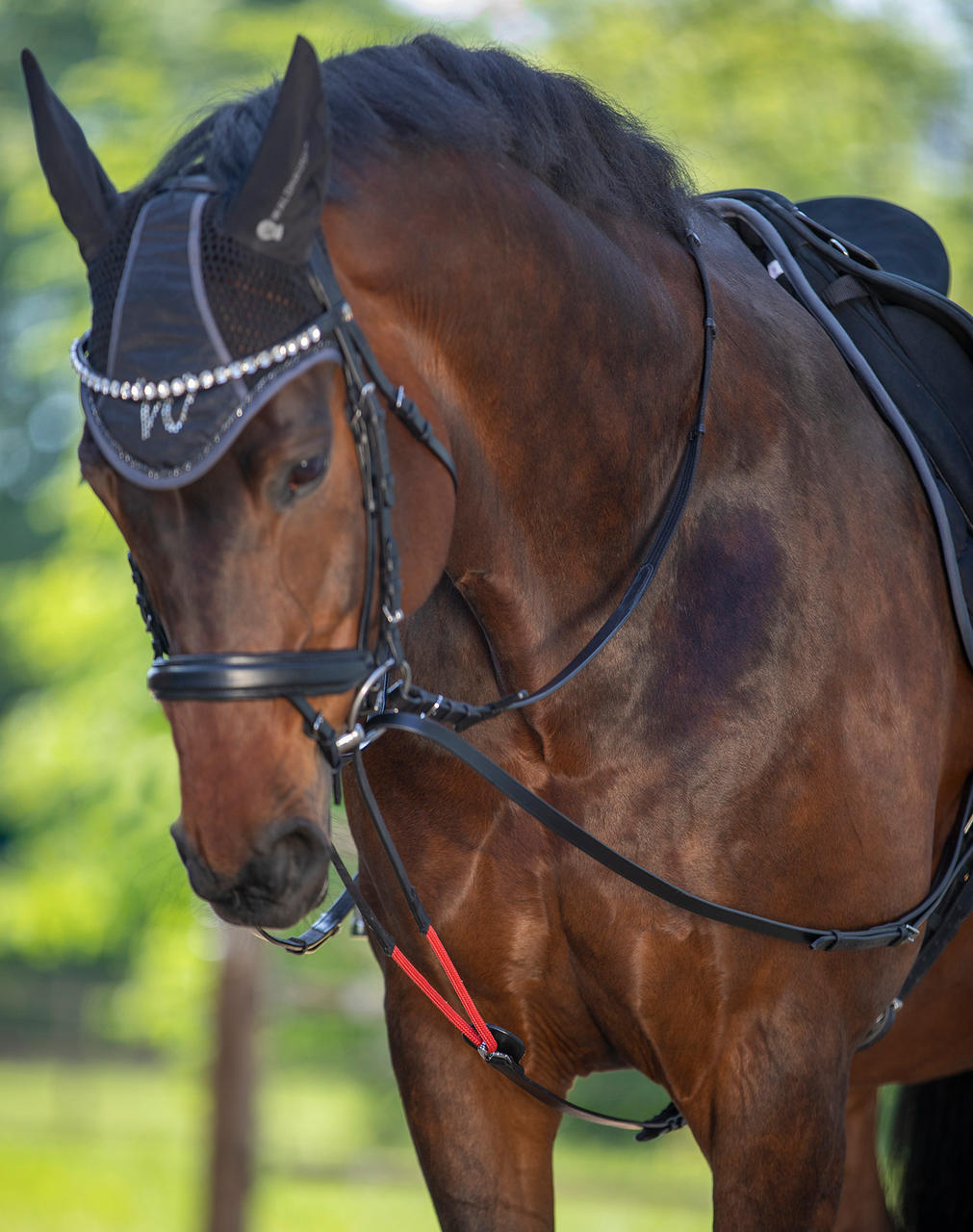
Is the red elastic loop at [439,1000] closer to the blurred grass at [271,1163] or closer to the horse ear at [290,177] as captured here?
the horse ear at [290,177]

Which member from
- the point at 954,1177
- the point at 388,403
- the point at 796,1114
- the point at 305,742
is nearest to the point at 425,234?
the point at 388,403

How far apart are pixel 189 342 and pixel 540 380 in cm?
60

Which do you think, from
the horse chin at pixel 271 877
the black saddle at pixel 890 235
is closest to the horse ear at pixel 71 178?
the horse chin at pixel 271 877

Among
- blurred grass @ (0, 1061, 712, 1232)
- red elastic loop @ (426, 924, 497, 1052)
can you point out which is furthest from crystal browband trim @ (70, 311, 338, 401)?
blurred grass @ (0, 1061, 712, 1232)

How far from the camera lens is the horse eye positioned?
177 centimetres

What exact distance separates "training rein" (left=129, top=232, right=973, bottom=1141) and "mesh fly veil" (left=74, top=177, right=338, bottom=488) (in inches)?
2.5

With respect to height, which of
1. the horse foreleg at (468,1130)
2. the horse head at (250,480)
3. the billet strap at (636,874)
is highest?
the horse head at (250,480)

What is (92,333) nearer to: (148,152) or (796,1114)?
(796,1114)

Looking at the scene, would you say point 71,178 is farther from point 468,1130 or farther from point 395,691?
point 468,1130

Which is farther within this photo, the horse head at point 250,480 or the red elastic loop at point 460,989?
the red elastic loop at point 460,989

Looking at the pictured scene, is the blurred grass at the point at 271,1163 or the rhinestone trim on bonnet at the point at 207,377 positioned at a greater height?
the rhinestone trim on bonnet at the point at 207,377

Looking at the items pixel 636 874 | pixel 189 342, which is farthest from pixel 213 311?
pixel 636 874

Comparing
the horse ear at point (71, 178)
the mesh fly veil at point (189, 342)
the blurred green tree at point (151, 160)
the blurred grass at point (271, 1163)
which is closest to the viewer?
the mesh fly veil at point (189, 342)

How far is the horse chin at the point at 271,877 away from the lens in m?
1.78
